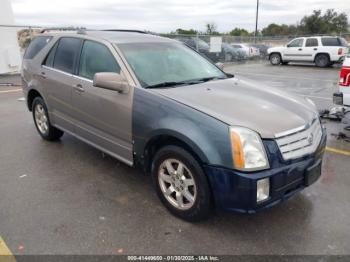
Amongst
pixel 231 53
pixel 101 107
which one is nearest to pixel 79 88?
pixel 101 107

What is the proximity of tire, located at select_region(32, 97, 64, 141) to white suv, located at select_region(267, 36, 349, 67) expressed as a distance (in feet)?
55.7

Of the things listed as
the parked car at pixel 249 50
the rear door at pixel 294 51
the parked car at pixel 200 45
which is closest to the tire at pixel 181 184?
the parked car at pixel 200 45

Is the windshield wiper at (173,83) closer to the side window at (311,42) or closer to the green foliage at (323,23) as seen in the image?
the side window at (311,42)

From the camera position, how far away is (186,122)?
9.66ft

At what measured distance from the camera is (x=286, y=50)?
66.0ft

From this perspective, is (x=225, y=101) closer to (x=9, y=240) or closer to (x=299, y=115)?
(x=299, y=115)

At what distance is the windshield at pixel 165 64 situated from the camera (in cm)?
367

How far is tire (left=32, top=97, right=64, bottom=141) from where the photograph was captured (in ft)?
17.3

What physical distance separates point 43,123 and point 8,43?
36.6 ft

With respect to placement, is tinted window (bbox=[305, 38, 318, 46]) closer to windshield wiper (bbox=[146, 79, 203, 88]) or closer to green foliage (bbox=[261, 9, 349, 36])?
windshield wiper (bbox=[146, 79, 203, 88])

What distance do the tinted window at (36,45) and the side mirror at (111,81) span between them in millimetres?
2245

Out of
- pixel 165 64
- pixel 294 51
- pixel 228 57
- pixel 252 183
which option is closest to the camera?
pixel 252 183

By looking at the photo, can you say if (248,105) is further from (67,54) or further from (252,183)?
(67,54)

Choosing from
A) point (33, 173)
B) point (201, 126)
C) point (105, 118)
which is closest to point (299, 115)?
point (201, 126)
